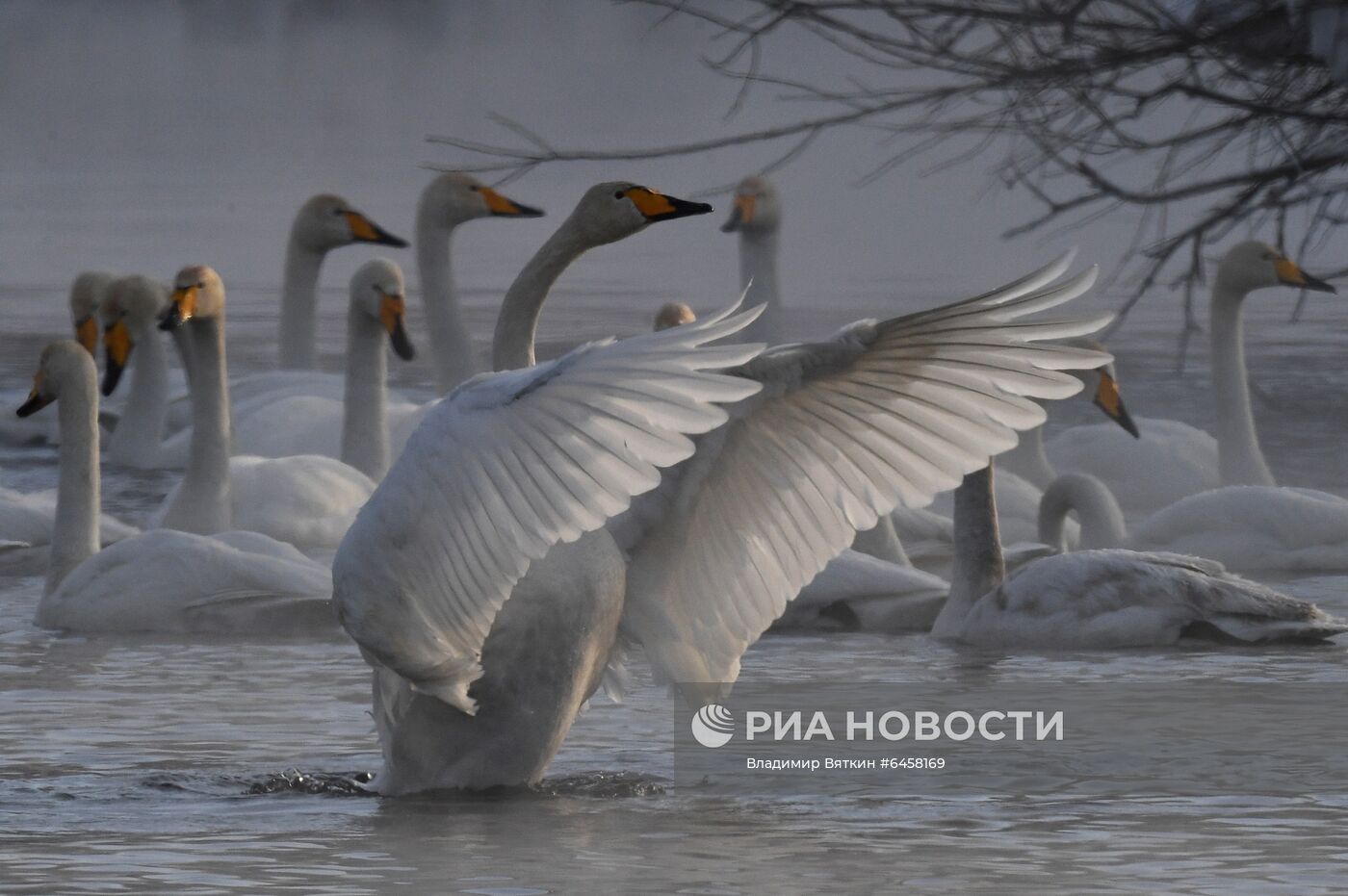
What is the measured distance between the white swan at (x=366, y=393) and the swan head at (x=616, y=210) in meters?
5.60

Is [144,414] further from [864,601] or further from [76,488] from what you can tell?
[864,601]

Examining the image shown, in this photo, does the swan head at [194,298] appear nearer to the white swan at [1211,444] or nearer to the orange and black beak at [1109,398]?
the orange and black beak at [1109,398]

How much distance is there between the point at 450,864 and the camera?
578cm

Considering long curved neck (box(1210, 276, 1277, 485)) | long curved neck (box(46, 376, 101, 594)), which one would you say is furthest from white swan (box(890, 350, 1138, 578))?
long curved neck (box(46, 376, 101, 594))

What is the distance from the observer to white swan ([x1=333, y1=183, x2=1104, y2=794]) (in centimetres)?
544

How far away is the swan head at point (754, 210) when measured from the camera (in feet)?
53.2

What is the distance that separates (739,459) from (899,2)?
1.49m

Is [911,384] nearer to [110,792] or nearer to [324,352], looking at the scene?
[110,792]

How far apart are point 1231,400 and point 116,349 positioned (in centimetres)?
556

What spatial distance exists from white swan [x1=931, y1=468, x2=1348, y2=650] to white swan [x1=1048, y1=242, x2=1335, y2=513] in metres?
3.97

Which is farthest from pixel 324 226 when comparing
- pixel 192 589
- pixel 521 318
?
pixel 521 318

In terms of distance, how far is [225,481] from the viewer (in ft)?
37.6

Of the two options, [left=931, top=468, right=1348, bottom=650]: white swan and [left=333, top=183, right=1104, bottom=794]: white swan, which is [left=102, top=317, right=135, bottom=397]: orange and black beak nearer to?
[left=931, top=468, right=1348, bottom=650]: white swan

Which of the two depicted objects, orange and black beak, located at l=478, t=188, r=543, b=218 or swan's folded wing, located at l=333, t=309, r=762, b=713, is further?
orange and black beak, located at l=478, t=188, r=543, b=218
